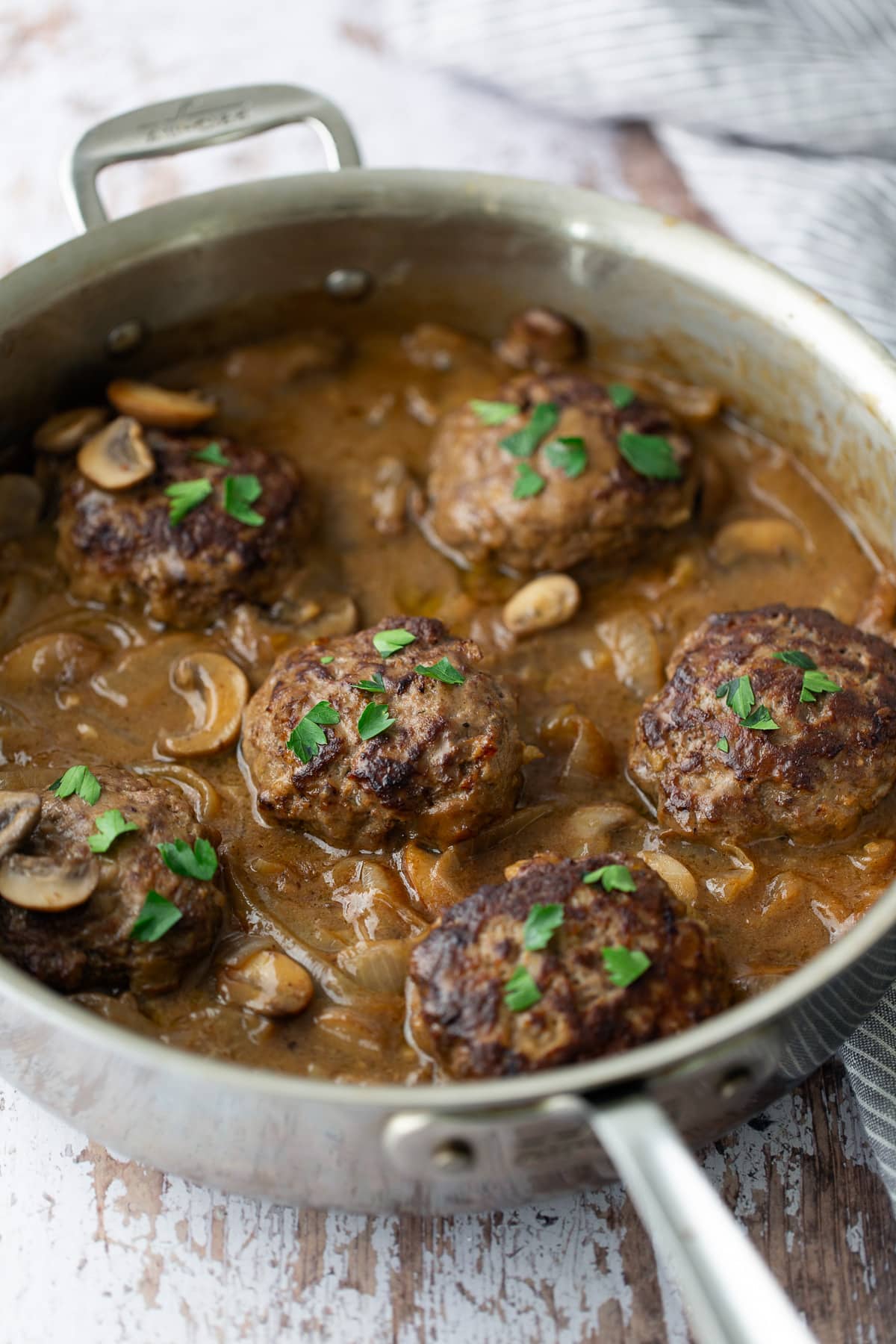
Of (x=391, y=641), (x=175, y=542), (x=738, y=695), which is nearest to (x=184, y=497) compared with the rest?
(x=175, y=542)

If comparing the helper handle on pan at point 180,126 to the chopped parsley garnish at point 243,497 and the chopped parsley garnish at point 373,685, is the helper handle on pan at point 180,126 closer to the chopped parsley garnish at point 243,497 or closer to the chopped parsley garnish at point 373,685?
the chopped parsley garnish at point 243,497

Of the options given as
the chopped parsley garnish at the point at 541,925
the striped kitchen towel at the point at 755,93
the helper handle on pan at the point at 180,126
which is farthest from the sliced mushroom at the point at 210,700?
the striped kitchen towel at the point at 755,93

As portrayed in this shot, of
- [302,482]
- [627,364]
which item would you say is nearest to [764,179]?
[627,364]

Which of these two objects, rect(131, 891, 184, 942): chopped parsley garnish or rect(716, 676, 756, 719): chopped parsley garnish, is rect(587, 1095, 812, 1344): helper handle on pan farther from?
rect(716, 676, 756, 719): chopped parsley garnish

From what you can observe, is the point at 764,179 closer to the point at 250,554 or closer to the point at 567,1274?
the point at 250,554

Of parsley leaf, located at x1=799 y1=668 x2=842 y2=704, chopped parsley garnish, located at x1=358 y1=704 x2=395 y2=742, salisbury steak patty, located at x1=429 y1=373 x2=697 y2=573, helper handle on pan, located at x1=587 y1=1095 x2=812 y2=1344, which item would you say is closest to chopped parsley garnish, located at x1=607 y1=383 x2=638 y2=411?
salisbury steak patty, located at x1=429 y1=373 x2=697 y2=573

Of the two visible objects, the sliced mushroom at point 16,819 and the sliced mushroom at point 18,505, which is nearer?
the sliced mushroom at point 16,819

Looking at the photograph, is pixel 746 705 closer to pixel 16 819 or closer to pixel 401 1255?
pixel 401 1255
